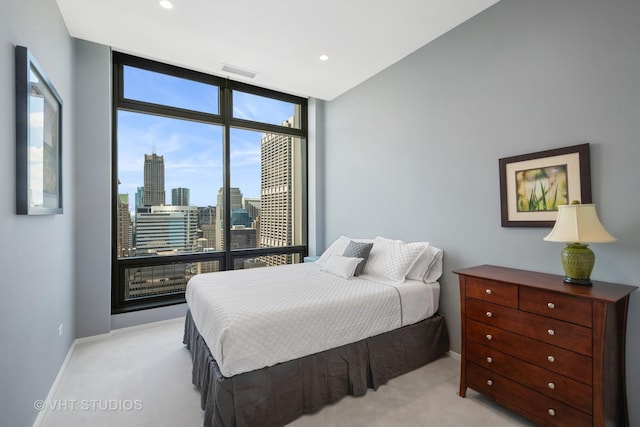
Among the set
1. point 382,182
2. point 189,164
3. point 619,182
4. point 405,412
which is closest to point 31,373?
point 405,412

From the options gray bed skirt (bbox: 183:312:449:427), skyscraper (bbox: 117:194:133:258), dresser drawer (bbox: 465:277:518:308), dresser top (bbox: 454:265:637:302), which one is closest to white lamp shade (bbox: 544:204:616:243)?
dresser top (bbox: 454:265:637:302)

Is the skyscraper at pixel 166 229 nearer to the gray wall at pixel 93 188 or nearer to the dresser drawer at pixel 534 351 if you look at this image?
the gray wall at pixel 93 188

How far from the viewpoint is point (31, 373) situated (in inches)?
67.6

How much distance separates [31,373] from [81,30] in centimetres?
300

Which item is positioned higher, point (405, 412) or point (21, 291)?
point (21, 291)

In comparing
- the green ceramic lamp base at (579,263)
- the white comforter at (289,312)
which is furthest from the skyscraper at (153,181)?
the green ceramic lamp base at (579,263)

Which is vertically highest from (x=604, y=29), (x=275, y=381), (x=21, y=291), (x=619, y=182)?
(x=604, y=29)

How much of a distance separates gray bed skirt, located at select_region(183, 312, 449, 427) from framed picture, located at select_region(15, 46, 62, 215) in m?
1.43

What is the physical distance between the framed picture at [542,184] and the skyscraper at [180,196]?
3.59 m

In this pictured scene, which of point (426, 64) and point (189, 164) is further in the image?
point (189, 164)

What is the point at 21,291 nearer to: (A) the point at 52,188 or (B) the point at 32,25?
(A) the point at 52,188

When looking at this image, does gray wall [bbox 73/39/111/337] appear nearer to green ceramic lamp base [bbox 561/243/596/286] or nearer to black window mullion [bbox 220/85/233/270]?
black window mullion [bbox 220/85/233/270]

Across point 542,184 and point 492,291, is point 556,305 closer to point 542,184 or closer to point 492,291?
point 492,291

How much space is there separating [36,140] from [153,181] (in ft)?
6.07
